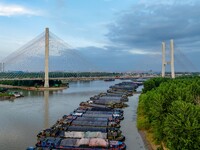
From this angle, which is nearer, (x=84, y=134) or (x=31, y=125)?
(x=84, y=134)

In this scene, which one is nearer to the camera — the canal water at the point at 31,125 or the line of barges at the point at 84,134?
the line of barges at the point at 84,134

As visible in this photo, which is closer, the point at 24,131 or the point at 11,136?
the point at 11,136

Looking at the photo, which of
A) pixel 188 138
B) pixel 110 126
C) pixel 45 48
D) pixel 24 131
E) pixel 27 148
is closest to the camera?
A: pixel 188 138

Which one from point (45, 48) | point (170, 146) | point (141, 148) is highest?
point (45, 48)

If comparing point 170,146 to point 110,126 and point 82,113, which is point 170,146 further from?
point 82,113

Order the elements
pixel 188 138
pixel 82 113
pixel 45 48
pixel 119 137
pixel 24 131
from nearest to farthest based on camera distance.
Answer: pixel 188 138, pixel 119 137, pixel 24 131, pixel 82 113, pixel 45 48

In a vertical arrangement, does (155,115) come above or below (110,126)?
above

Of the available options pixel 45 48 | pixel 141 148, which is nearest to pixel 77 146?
pixel 141 148

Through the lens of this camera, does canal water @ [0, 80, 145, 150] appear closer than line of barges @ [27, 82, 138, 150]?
No

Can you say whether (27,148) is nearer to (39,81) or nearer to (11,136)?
(11,136)

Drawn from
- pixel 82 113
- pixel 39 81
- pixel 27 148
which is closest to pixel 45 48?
pixel 39 81
